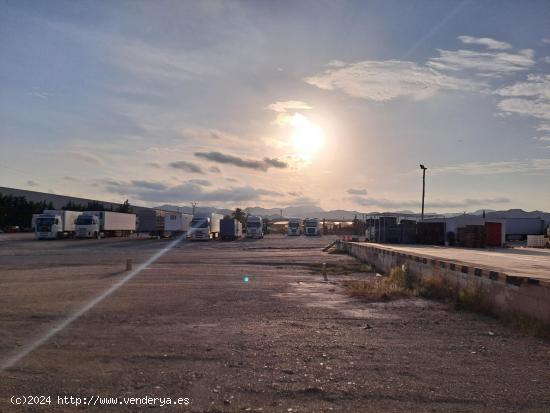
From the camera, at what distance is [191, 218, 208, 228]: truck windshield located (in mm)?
67750

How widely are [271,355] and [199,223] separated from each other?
60268 mm

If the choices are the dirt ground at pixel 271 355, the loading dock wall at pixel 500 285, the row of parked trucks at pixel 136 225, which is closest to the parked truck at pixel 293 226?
the row of parked trucks at pixel 136 225

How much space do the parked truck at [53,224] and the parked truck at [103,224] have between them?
5.61ft

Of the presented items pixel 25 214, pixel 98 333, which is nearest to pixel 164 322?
pixel 98 333

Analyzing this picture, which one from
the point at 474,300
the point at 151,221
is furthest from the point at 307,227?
the point at 474,300

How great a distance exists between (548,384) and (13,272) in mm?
20758

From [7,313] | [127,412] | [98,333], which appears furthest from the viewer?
[7,313]

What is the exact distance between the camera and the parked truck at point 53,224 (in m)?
62.1

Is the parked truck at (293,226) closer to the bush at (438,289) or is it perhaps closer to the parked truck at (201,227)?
the parked truck at (201,227)

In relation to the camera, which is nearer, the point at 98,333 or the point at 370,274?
the point at 98,333

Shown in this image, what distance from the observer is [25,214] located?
95.2 m

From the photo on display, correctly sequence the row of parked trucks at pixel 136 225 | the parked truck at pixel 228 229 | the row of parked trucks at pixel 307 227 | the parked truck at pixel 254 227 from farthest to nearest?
the row of parked trucks at pixel 307 227 < the parked truck at pixel 254 227 < the parked truck at pixel 228 229 < the row of parked trucks at pixel 136 225

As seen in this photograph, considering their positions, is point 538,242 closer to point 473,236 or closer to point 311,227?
point 473,236

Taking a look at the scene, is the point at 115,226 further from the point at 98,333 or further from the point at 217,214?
the point at 98,333
